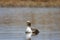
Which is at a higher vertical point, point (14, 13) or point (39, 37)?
point (14, 13)

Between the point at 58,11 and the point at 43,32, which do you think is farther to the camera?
the point at 58,11

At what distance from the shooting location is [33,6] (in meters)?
1.57

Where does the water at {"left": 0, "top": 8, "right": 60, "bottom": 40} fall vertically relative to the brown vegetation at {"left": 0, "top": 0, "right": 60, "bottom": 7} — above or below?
below

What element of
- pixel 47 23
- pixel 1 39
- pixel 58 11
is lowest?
pixel 1 39

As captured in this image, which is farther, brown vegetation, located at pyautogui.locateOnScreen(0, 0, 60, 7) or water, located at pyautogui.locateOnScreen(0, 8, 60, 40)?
brown vegetation, located at pyautogui.locateOnScreen(0, 0, 60, 7)

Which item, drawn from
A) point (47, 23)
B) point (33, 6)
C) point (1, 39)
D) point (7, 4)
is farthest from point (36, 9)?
point (1, 39)

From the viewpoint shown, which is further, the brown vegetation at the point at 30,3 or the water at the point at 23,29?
the brown vegetation at the point at 30,3

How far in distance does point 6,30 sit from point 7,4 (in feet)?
0.93

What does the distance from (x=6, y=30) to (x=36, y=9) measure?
1.25 feet

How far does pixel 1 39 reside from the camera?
1398 millimetres

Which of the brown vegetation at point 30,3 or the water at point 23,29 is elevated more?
the brown vegetation at point 30,3

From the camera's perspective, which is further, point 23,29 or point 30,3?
point 30,3

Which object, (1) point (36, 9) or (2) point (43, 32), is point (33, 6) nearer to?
(1) point (36, 9)

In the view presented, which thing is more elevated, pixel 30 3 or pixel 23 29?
pixel 30 3
